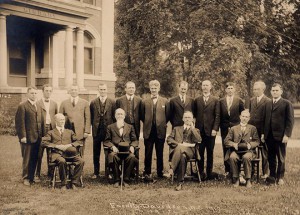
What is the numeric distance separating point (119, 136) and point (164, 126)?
95cm

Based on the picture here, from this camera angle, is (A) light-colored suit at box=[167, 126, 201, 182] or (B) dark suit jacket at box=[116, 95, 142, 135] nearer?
(A) light-colored suit at box=[167, 126, 201, 182]

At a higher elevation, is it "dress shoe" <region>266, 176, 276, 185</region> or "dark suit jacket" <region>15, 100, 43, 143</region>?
"dark suit jacket" <region>15, 100, 43, 143</region>

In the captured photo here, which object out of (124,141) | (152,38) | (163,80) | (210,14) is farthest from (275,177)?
(163,80)

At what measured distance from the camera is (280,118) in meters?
7.55

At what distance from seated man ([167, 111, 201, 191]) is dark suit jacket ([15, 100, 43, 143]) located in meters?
2.61

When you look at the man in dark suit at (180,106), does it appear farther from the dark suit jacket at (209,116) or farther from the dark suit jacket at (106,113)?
the dark suit jacket at (106,113)

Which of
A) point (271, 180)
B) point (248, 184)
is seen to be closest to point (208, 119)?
point (248, 184)

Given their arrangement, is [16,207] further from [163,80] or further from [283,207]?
[163,80]

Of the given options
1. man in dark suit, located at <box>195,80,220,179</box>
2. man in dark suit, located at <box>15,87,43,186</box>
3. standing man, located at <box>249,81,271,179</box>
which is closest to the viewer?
man in dark suit, located at <box>15,87,43,186</box>

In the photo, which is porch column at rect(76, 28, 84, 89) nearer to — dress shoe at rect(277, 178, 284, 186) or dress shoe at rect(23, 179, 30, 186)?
dress shoe at rect(23, 179, 30, 186)

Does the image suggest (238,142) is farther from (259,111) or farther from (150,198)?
(150,198)

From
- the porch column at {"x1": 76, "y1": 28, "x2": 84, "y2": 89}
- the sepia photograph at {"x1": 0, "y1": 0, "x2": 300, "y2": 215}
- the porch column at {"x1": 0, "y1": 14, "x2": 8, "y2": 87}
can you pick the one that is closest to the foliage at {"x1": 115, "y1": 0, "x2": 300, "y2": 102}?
the porch column at {"x1": 76, "y1": 28, "x2": 84, "y2": 89}

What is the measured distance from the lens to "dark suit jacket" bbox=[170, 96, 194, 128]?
8.08 metres

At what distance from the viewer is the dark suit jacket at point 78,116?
7.98 m
